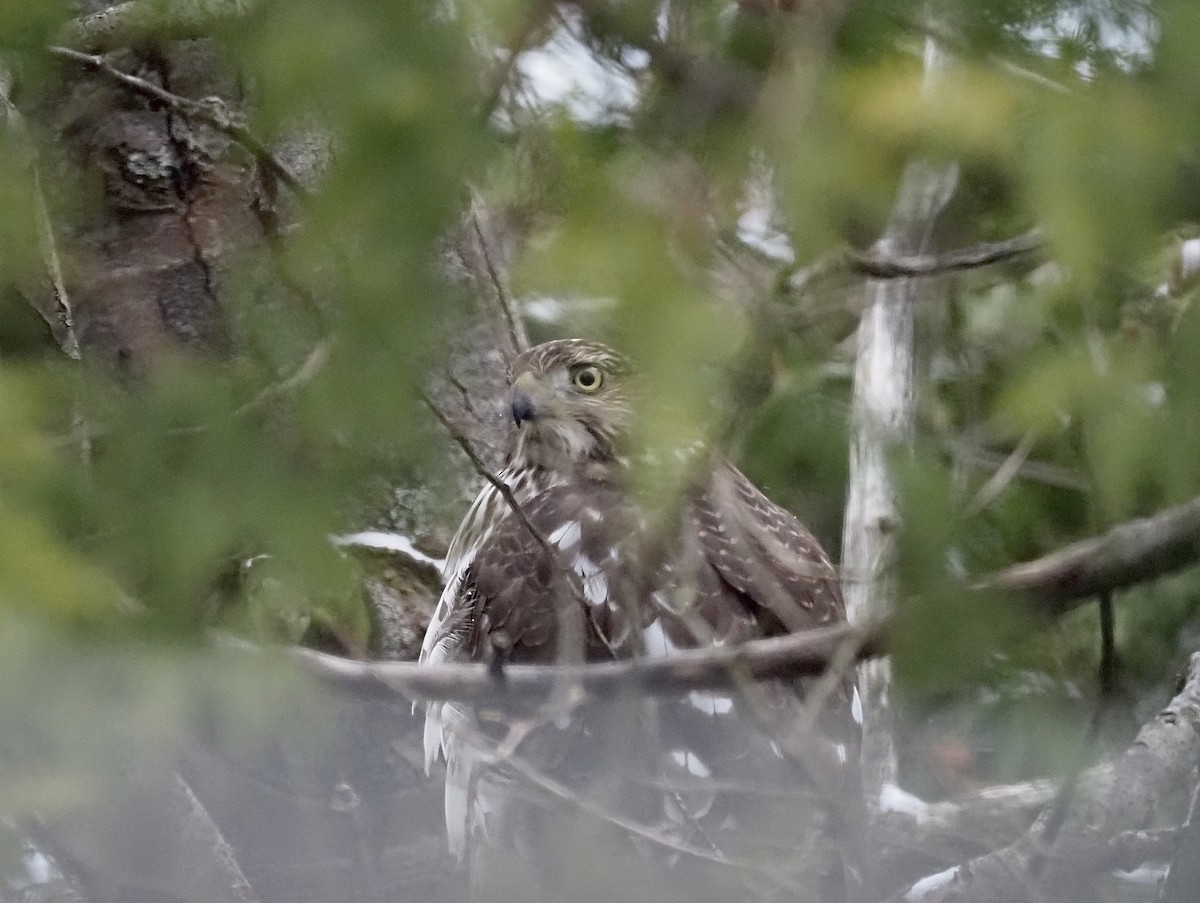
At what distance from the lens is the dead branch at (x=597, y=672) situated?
1.55 m

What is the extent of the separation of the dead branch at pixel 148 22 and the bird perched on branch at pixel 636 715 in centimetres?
58

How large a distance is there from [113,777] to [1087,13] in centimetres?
124

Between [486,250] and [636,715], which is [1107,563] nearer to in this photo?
[486,250]

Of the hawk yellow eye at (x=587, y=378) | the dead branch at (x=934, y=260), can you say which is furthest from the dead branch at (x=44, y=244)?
the hawk yellow eye at (x=587, y=378)

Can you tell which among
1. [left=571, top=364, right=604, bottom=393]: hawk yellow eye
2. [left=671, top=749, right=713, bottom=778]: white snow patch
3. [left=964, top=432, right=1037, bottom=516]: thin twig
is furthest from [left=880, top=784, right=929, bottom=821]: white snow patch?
[left=964, top=432, right=1037, bottom=516]: thin twig

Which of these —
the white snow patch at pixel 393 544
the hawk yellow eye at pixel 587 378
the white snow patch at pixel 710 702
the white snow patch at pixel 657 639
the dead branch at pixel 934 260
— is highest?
the dead branch at pixel 934 260

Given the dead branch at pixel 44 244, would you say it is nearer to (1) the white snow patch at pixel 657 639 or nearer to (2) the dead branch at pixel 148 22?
(2) the dead branch at pixel 148 22

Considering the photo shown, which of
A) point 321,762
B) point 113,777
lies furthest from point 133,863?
point 113,777

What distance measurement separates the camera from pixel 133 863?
6.18 ft

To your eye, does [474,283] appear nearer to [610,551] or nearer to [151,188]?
[610,551]

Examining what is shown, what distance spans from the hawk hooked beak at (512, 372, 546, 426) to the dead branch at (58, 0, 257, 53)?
4.08 feet

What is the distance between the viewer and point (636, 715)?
1902 mm

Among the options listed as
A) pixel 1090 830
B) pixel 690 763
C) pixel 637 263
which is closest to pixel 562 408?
→ pixel 690 763

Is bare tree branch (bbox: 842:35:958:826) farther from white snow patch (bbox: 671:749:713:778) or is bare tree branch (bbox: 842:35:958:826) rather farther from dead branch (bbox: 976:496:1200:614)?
white snow patch (bbox: 671:749:713:778)
